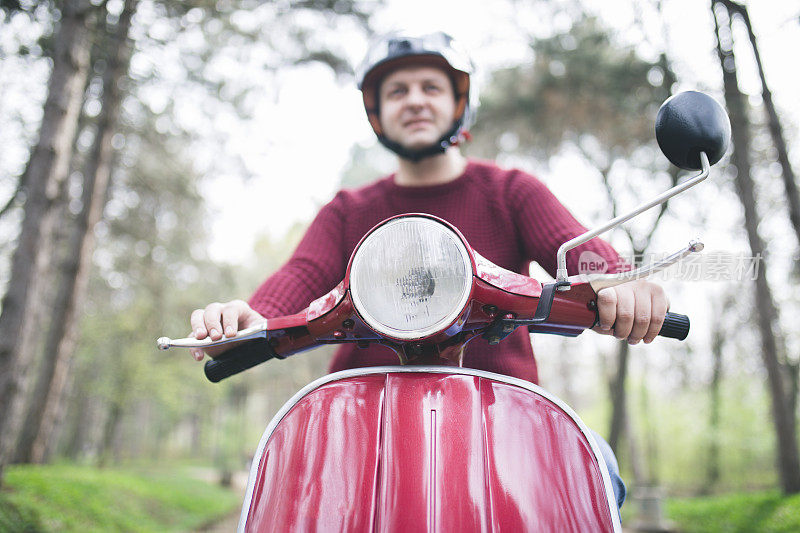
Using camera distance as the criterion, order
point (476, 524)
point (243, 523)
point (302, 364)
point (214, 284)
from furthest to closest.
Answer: point (302, 364) → point (214, 284) → point (243, 523) → point (476, 524)

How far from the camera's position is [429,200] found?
1.64 metres

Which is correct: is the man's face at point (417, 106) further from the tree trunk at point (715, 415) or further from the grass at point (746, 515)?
the tree trunk at point (715, 415)

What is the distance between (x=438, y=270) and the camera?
922 mm

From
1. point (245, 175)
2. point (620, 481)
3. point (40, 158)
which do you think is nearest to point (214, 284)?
point (245, 175)

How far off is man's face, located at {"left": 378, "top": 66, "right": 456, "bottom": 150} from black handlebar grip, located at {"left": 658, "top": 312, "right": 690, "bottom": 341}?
2.71 ft

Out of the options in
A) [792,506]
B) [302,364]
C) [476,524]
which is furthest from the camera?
[302,364]

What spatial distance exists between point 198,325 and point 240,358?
12cm

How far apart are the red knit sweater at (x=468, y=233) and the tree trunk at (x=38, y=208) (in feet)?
12.6

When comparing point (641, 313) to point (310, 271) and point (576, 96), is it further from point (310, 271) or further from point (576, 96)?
point (576, 96)

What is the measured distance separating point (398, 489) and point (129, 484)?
9161 millimetres

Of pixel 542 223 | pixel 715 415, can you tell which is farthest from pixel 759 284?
pixel 715 415

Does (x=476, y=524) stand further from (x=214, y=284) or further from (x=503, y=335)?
(x=214, y=284)

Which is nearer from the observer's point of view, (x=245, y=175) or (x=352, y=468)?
(x=352, y=468)

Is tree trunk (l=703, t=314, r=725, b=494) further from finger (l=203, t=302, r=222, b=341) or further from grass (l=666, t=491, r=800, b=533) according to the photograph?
finger (l=203, t=302, r=222, b=341)
